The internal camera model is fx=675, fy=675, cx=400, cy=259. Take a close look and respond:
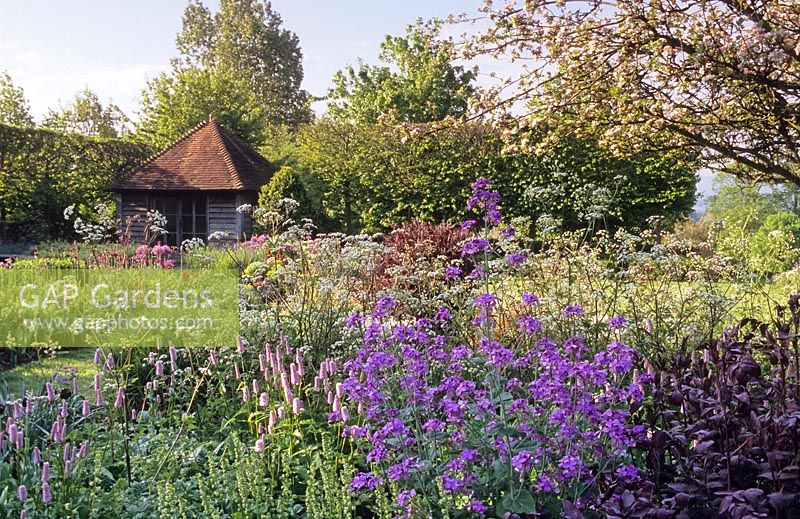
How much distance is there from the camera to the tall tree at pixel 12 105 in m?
26.3

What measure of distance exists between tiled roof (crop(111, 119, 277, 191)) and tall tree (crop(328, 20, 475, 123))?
6787 millimetres

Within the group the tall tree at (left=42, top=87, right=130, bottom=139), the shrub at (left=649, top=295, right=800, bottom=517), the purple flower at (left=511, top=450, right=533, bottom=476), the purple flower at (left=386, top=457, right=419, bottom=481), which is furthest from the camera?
the tall tree at (left=42, top=87, right=130, bottom=139)

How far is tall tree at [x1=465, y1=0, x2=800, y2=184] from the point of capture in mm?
5086

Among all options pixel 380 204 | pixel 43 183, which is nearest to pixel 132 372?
pixel 380 204

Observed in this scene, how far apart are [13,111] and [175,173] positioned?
44.9ft

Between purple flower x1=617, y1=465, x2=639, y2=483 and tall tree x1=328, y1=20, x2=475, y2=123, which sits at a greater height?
tall tree x1=328, y1=20, x2=475, y2=123

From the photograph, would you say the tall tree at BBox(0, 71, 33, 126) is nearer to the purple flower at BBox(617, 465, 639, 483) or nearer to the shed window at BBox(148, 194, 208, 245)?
the shed window at BBox(148, 194, 208, 245)

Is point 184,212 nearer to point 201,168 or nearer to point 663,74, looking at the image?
point 201,168

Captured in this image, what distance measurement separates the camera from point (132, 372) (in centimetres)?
466

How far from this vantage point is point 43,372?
412 cm

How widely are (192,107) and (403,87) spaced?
7.81 metres

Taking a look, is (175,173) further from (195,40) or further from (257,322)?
(195,40)

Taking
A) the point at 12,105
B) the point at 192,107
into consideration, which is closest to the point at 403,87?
the point at 192,107

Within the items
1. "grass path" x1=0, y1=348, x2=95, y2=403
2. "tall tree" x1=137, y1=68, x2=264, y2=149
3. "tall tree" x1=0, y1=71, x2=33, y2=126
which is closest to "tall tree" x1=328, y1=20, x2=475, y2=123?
"tall tree" x1=137, y1=68, x2=264, y2=149
